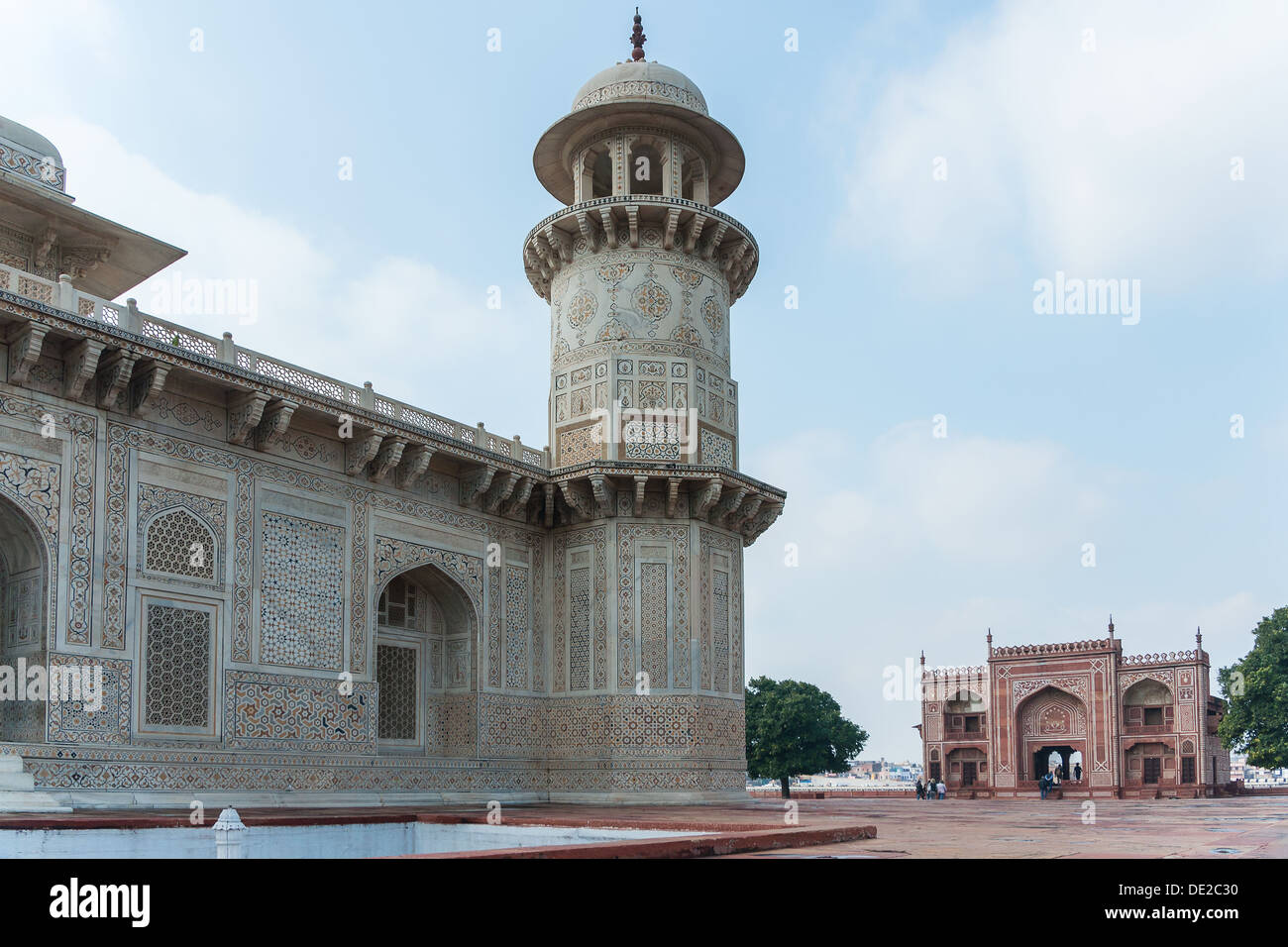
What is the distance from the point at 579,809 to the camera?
15336mm

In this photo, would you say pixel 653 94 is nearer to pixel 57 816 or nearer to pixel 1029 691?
pixel 57 816

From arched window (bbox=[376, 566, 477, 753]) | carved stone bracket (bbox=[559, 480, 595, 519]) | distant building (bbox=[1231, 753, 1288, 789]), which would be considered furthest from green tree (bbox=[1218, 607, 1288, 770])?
arched window (bbox=[376, 566, 477, 753])

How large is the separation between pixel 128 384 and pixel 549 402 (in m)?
7.38

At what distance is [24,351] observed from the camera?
1200 centimetres

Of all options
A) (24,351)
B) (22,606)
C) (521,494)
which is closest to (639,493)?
(521,494)

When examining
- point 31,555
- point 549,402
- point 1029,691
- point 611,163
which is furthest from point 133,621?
point 1029,691

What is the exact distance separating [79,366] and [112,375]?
360 millimetres

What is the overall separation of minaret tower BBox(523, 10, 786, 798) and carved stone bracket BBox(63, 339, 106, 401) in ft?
23.3

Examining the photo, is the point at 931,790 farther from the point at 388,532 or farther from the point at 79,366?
the point at 79,366

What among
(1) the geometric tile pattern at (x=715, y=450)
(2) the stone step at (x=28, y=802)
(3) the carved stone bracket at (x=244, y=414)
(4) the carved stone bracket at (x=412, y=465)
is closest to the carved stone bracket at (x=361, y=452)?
(4) the carved stone bracket at (x=412, y=465)

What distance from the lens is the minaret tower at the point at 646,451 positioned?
57.4ft

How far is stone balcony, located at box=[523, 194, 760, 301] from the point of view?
18719mm

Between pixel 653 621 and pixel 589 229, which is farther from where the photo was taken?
pixel 589 229

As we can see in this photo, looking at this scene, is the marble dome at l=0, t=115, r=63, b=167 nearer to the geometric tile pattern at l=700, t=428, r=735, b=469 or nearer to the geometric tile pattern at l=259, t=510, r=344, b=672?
the geometric tile pattern at l=259, t=510, r=344, b=672
